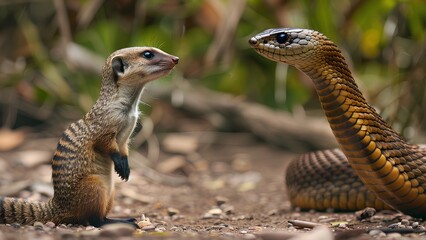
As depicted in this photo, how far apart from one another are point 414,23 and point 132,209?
3604 mm

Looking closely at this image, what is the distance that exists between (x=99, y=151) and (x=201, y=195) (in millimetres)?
2600

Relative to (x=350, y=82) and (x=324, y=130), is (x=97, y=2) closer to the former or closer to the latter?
(x=324, y=130)

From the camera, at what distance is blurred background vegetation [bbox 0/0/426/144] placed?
8.34m

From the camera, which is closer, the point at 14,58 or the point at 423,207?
the point at 423,207

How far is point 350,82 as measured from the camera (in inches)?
179

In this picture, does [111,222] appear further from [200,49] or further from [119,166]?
[200,49]

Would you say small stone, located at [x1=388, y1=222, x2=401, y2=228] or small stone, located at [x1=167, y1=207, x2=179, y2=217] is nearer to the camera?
small stone, located at [x1=388, y1=222, x2=401, y2=228]

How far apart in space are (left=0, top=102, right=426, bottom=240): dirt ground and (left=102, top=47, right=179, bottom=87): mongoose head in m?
0.92

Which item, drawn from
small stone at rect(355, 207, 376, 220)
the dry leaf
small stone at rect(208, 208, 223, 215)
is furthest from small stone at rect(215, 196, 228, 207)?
the dry leaf

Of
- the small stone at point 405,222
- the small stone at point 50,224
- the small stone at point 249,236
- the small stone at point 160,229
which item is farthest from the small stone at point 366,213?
the small stone at point 50,224

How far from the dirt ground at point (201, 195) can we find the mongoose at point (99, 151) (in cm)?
14

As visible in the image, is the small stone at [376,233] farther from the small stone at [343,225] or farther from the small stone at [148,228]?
the small stone at [148,228]

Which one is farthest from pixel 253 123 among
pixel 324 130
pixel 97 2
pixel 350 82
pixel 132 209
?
pixel 350 82

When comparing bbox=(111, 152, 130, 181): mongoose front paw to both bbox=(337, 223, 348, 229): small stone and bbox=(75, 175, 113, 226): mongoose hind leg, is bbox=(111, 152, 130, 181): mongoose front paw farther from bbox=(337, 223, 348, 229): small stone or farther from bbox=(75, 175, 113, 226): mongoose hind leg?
bbox=(337, 223, 348, 229): small stone
